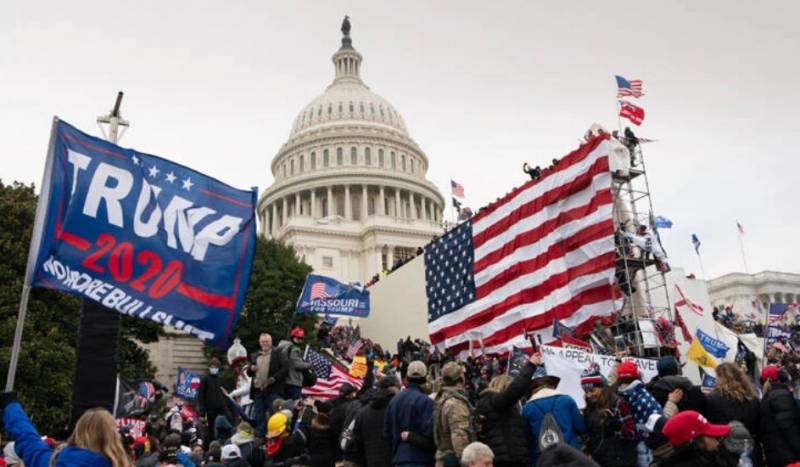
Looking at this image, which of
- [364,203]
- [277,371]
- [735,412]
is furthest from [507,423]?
[364,203]

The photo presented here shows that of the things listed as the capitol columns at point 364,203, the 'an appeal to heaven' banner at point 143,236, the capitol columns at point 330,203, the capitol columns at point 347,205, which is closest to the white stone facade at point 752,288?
the capitol columns at point 364,203

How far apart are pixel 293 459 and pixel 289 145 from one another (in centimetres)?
8814

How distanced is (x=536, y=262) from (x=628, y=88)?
6019mm

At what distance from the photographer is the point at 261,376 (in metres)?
10.2

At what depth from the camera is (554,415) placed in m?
6.30

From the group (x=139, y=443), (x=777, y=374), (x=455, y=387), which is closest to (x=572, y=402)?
(x=455, y=387)

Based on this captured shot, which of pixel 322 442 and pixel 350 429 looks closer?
pixel 350 429

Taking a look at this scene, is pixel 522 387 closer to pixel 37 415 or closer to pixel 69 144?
pixel 69 144

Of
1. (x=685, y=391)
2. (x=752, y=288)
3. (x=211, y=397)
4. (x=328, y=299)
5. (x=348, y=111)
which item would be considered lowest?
(x=685, y=391)

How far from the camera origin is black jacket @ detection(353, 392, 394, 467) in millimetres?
7203

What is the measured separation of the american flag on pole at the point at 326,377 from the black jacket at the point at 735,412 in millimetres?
7406

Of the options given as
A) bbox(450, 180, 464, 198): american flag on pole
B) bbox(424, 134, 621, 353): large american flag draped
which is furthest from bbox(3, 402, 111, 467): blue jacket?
bbox(450, 180, 464, 198): american flag on pole

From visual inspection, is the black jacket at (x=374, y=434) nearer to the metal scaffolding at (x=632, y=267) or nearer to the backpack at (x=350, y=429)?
the backpack at (x=350, y=429)

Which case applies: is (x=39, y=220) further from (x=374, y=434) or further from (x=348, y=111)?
(x=348, y=111)
